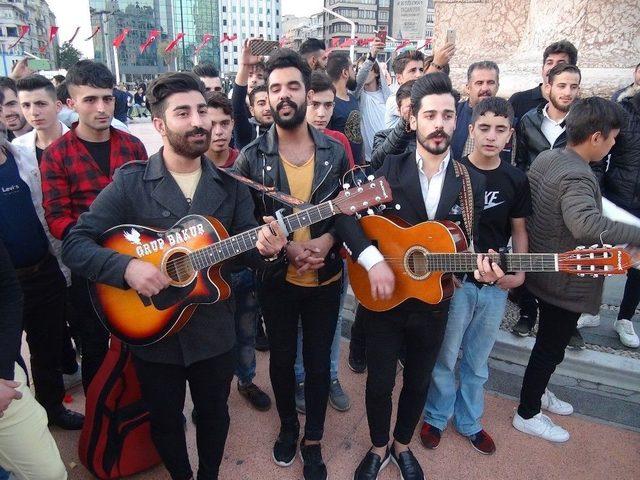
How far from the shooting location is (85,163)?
2.70m

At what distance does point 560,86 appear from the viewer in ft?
11.4

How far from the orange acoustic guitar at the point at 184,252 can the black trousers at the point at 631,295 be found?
115 inches

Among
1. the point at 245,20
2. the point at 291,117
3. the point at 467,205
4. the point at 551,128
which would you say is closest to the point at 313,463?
the point at 467,205

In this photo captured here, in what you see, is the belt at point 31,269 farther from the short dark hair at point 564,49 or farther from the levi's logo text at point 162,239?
the short dark hair at point 564,49

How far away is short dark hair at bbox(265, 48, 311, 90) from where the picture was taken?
249 cm

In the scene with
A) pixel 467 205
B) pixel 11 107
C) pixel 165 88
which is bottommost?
pixel 467 205

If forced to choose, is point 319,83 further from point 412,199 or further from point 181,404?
point 181,404

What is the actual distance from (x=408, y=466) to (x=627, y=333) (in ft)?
8.16

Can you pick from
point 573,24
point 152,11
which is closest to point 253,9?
point 152,11

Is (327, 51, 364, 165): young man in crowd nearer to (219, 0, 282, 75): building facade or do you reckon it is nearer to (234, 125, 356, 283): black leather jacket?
(234, 125, 356, 283): black leather jacket

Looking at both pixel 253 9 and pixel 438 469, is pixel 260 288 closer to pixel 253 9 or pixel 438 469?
pixel 438 469

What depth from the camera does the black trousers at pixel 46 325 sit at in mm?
2721

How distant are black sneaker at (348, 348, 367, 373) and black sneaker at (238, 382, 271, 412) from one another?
83 centimetres

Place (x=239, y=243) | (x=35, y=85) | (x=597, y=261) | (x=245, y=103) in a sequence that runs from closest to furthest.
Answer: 1. (x=597, y=261)
2. (x=239, y=243)
3. (x=35, y=85)
4. (x=245, y=103)
